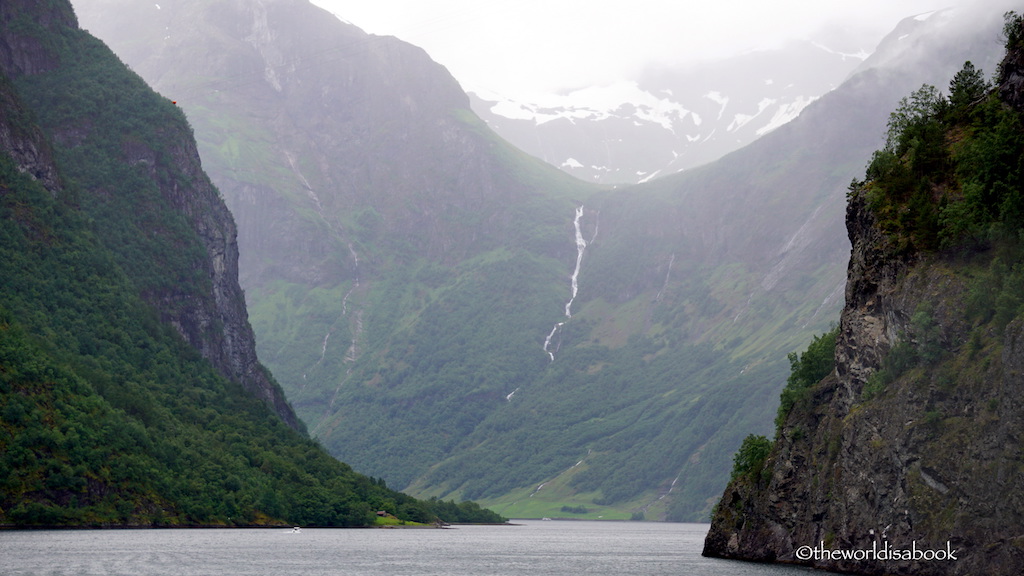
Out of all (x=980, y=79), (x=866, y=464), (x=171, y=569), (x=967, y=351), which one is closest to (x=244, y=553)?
(x=171, y=569)

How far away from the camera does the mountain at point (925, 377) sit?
9431 centimetres

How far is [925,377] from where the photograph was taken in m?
106

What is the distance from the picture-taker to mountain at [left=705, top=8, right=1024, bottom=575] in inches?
3713

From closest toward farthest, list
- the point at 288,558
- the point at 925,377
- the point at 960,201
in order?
the point at 925,377 < the point at 960,201 < the point at 288,558

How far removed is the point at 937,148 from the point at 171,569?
301 feet

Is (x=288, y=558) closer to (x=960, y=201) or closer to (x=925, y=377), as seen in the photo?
(x=925, y=377)
